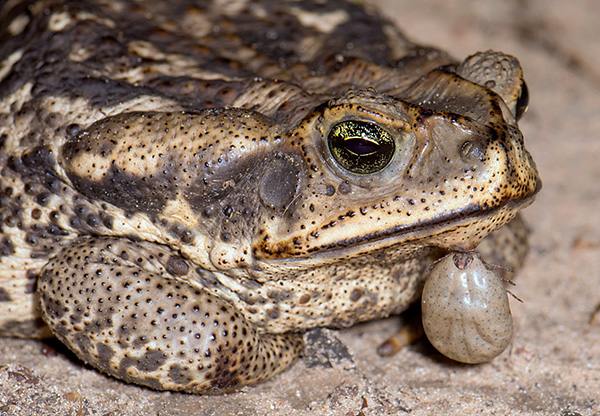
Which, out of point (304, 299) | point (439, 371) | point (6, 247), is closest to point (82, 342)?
point (6, 247)

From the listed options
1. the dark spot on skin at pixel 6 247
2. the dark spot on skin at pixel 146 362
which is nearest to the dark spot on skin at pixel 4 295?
the dark spot on skin at pixel 6 247

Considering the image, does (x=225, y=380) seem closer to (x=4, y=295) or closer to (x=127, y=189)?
(x=127, y=189)

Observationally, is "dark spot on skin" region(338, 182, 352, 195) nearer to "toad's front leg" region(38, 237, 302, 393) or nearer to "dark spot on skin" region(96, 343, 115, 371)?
"toad's front leg" region(38, 237, 302, 393)

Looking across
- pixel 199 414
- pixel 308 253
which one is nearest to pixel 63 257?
pixel 199 414

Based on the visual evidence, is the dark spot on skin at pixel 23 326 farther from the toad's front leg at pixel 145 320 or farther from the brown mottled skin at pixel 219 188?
the toad's front leg at pixel 145 320

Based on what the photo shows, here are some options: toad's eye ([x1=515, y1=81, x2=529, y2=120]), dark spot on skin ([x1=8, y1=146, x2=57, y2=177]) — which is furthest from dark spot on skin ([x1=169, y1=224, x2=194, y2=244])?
toad's eye ([x1=515, y1=81, x2=529, y2=120])

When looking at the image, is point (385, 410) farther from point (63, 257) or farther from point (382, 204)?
point (63, 257)
